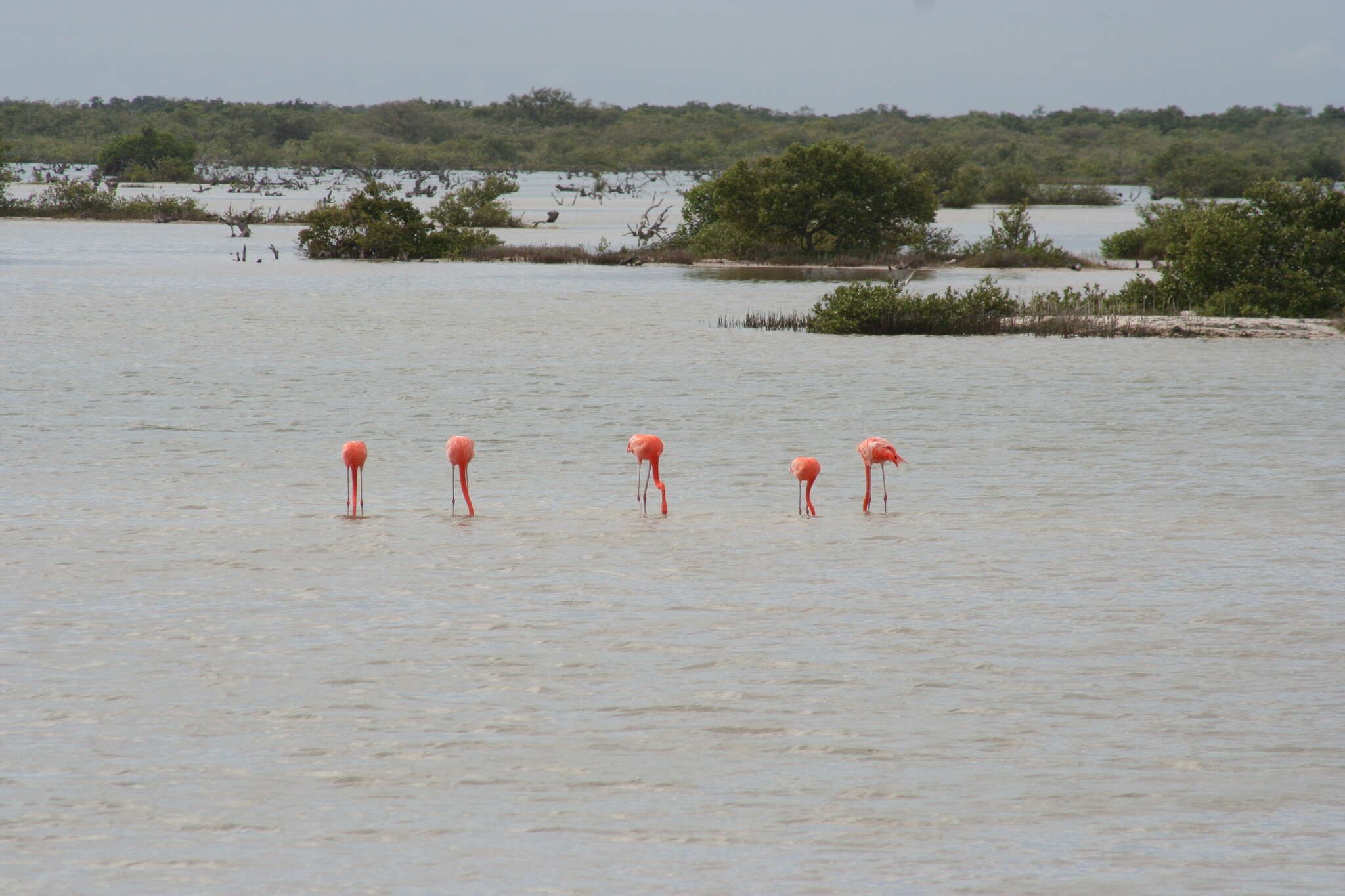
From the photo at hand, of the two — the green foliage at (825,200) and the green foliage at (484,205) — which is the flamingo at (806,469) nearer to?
the green foliage at (825,200)

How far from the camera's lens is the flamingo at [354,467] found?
45.4 ft

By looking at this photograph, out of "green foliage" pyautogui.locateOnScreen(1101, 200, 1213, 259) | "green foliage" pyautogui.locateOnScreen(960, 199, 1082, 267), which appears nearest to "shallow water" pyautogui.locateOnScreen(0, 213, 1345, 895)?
"green foliage" pyautogui.locateOnScreen(960, 199, 1082, 267)

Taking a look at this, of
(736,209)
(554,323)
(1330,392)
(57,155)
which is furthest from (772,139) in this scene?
(1330,392)

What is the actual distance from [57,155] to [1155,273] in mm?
137509

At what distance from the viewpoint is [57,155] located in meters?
159

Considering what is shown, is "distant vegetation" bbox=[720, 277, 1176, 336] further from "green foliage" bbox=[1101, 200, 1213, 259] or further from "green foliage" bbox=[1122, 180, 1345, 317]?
"green foliage" bbox=[1101, 200, 1213, 259]

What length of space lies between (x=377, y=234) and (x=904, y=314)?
30.8 meters

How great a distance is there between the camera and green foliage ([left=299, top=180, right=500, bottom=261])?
195 ft

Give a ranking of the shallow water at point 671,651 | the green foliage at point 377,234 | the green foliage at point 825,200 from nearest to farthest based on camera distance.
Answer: the shallow water at point 671,651 < the green foliage at point 825,200 < the green foliage at point 377,234

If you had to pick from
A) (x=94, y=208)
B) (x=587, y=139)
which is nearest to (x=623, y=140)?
(x=587, y=139)

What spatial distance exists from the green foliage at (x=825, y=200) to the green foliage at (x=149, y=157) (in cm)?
7618

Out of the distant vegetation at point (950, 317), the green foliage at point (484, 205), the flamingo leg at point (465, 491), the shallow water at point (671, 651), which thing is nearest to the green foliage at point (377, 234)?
the green foliage at point (484, 205)

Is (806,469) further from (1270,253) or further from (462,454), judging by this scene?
(1270,253)

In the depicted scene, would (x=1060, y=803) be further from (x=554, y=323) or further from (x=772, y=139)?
Answer: (x=772, y=139)
